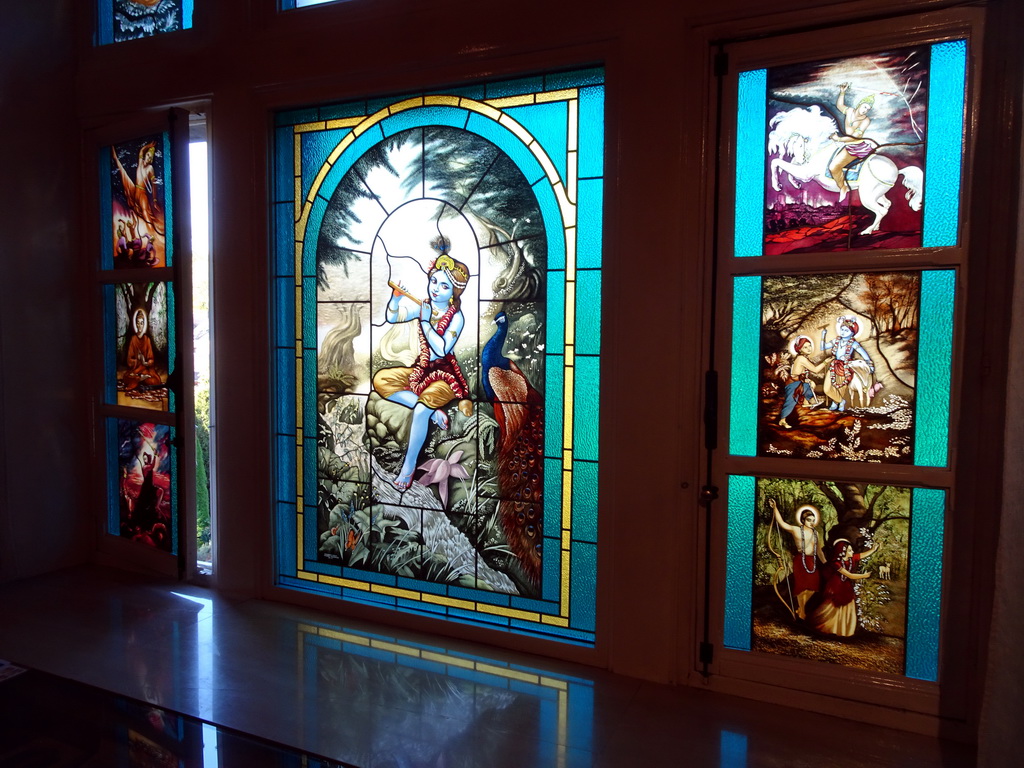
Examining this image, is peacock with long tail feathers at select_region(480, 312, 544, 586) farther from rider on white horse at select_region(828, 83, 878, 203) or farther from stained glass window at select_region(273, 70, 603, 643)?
rider on white horse at select_region(828, 83, 878, 203)

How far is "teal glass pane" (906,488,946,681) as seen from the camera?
2.36m

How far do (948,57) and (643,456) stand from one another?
1.61 meters

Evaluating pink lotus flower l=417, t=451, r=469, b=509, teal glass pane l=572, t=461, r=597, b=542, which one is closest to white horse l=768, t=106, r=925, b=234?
teal glass pane l=572, t=461, r=597, b=542

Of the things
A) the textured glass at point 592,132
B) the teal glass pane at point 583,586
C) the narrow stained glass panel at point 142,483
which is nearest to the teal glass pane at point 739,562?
the teal glass pane at point 583,586

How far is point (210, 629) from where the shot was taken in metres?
3.14

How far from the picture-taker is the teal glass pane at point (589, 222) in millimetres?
2793

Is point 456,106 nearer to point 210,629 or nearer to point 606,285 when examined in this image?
point 606,285

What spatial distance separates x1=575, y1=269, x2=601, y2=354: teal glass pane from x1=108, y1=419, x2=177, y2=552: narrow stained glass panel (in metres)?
2.22

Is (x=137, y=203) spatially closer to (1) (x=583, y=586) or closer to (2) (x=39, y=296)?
(2) (x=39, y=296)

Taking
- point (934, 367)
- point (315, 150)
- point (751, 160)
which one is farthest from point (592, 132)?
point (934, 367)

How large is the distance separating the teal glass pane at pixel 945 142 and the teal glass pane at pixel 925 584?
2.76 ft

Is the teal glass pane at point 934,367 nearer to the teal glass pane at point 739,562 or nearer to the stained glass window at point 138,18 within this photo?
the teal glass pane at point 739,562

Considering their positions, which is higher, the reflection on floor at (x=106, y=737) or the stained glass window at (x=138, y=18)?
the stained glass window at (x=138, y=18)

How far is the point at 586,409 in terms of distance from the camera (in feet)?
9.32
